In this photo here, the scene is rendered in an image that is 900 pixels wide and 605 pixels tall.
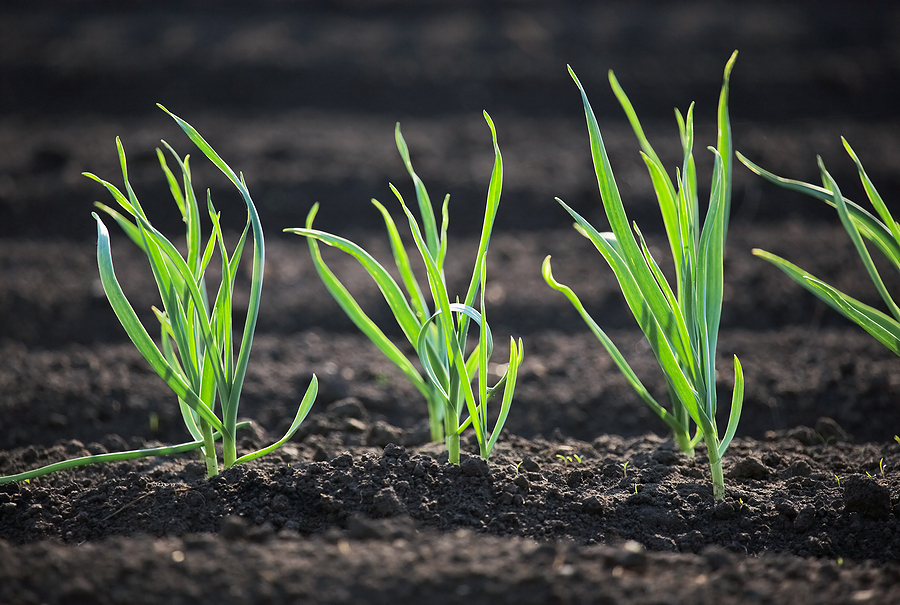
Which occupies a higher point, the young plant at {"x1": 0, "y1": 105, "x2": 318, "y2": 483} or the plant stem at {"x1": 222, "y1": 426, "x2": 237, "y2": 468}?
the young plant at {"x1": 0, "y1": 105, "x2": 318, "y2": 483}

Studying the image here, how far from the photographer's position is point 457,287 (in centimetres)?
316

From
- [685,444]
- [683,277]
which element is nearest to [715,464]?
[685,444]

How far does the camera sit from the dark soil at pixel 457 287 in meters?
1.18

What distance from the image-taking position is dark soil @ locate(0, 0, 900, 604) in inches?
46.6

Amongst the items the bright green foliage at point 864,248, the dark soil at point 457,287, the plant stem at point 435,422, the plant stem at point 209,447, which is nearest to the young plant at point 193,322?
the plant stem at point 209,447

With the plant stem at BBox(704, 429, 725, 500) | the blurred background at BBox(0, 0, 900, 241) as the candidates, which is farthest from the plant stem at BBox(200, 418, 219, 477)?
the blurred background at BBox(0, 0, 900, 241)

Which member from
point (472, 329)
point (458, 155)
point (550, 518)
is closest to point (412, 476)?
point (550, 518)

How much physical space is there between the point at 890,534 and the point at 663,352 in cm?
59

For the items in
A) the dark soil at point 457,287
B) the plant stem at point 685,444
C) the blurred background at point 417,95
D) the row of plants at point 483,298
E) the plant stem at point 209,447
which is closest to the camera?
the dark soil at point 457,287

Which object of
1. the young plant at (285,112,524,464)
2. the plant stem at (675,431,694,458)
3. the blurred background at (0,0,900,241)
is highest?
the blurred background at (0,0,900,241)

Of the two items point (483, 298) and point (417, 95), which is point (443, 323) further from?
point (417, 95)

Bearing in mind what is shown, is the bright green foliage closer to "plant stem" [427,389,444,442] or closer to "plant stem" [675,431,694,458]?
"plant stem" [675,431,694,458]

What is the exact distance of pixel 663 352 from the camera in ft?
4.53

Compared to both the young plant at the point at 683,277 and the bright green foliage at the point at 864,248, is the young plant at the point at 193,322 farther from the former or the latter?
the bright green foliage at the point at 864,248
